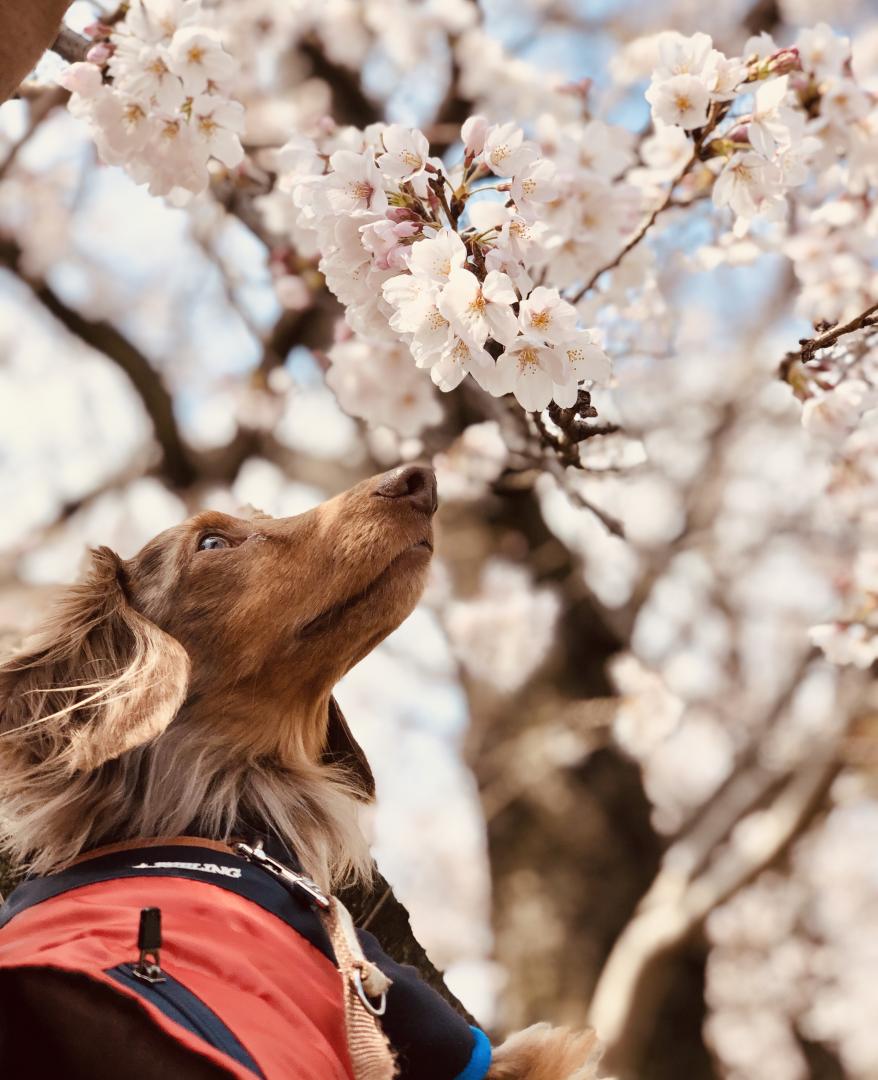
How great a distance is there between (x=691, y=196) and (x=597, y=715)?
2934 mm

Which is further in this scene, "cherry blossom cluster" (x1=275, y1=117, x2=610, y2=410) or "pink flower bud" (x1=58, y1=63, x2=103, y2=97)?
"pink flower bud" (x1=58, y1=63, x2=103, y2=97)

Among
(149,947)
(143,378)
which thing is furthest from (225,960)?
(143,378)

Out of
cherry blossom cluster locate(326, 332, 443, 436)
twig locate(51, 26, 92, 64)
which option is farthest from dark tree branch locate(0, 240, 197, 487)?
twig locate(51, 26, 92, 64)

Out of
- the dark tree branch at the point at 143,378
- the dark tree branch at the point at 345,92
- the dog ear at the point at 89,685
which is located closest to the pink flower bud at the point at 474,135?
the dog ear at the point at 89,685

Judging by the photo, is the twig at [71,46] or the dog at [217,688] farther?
the twig at [71,46]

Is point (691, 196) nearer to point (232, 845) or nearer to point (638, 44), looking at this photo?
point (232, 845)

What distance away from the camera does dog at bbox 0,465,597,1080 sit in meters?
2.07

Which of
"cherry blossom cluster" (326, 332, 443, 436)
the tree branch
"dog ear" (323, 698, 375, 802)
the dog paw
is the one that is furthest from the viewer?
the tree branch

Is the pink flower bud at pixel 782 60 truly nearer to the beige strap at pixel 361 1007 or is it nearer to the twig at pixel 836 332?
the twig at pixel 836 332

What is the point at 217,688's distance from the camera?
7.50 feet

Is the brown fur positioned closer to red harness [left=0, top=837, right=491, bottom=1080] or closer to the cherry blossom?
red harness [left=0, top=837, right=491, bottom=1080]

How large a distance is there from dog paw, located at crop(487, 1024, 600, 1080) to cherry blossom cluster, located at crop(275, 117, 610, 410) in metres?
1.33

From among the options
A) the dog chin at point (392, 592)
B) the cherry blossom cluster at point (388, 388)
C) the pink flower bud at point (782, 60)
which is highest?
the pink flower bud at point (782, 60)

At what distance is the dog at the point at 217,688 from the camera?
2070mm
